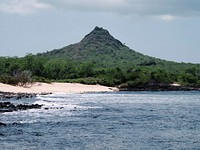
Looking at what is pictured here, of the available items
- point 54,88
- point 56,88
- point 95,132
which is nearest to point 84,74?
point 56,88

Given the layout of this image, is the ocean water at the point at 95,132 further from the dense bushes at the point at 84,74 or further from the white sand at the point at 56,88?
the dense bushes at the point at 84,74

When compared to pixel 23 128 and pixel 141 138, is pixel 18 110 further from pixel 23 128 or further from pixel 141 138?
pixel 141 138

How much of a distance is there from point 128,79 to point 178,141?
137 metres

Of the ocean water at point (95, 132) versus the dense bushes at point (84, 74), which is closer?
the ocean water at point (95, 132)

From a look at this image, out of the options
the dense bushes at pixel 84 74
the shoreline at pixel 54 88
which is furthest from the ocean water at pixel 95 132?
the dense bushes at pixel 84 74

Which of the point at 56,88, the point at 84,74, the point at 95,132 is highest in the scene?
the point at 84,74

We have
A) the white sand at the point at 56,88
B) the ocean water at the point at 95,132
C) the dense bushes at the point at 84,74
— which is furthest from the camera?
the dense bushes at the point at 84,74

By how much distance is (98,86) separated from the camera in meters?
160

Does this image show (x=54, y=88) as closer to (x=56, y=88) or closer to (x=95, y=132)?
(x=56, y=88)

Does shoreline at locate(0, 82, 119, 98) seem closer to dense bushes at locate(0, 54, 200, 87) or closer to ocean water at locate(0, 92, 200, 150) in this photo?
dense bushes at locate(0, 54, 200, 87)

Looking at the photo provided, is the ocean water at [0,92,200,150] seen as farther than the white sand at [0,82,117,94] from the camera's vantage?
No

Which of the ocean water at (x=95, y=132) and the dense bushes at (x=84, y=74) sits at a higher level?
the dense bushes at (x=84, y=74)

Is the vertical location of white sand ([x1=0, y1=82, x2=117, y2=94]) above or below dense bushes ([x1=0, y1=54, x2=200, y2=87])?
below

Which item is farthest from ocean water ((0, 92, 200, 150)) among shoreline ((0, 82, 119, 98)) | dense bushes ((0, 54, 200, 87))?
dense bushes ((0, 54, 200, 87))
